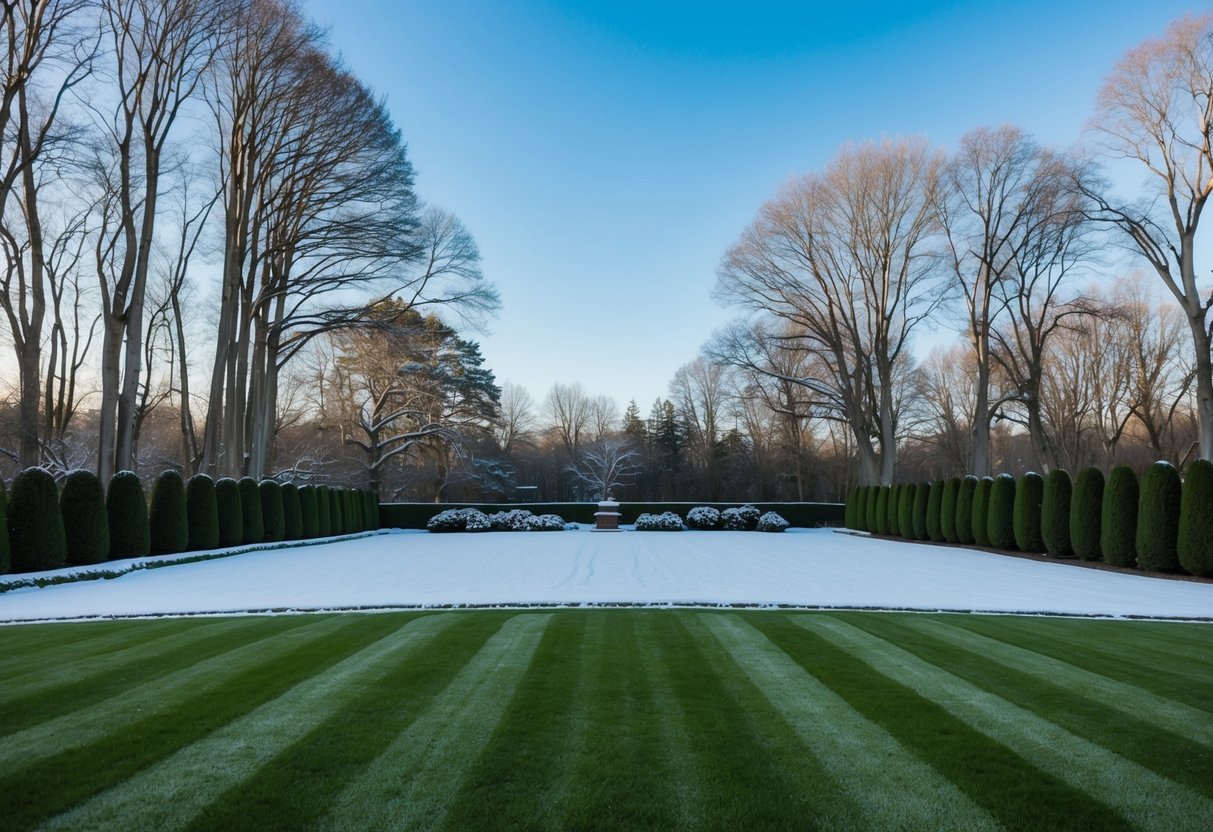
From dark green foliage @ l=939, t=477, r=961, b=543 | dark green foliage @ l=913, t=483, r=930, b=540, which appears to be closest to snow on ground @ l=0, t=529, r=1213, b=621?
dark green foliage @ l=939, t=477, r=961, b=543

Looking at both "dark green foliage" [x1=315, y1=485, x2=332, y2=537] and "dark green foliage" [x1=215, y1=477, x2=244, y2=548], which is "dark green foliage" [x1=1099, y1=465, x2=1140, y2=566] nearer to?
"dark green foliage" [x1=215, y1=477, x2=244, y2=548]

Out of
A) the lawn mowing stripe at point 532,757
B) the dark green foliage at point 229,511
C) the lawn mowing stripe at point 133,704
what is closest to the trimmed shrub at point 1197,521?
the lawn mowing stripe at point 532,757

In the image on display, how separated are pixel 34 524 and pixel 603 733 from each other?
12652 mm

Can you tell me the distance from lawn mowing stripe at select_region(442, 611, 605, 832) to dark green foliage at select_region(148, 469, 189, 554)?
1426 cm

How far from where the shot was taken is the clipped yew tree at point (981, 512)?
1923cm

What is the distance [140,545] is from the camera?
1443 cm

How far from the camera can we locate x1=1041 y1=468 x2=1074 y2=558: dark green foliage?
51.5 feet

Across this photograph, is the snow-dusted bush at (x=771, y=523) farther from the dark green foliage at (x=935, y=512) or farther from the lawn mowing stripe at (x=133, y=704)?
the lawn mowing stripe at (x=133, y=704)

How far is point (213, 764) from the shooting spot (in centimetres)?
294

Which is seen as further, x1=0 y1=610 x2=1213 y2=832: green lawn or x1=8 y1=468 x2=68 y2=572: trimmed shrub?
x1=8 y1=468 x2=68 y2=572: trimmed shrub

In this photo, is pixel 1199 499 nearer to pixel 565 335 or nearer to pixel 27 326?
pixel 565 335

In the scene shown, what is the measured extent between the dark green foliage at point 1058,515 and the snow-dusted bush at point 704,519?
47.3ft

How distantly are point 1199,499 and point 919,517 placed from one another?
11.3 meters

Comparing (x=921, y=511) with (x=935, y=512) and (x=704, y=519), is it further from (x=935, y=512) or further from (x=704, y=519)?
(x=704, y=519)
